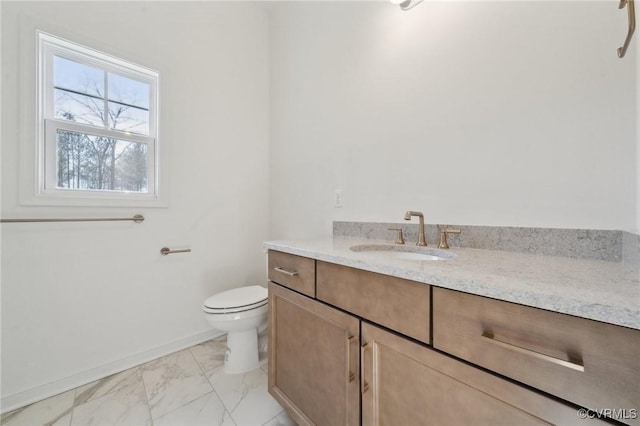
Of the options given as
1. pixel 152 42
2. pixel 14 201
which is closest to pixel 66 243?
pixel 14 201

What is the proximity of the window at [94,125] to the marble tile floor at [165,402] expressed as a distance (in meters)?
1.13

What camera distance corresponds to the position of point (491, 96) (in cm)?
103

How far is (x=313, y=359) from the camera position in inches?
37.9

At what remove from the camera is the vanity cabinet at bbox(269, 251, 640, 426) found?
0.44 metres

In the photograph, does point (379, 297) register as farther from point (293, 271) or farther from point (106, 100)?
point (106, 100)

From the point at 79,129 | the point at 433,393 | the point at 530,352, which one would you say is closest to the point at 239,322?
the point at 433,393

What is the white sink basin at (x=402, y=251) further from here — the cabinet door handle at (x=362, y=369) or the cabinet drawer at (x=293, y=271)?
the cabinet door handle at (x=362, y=369)

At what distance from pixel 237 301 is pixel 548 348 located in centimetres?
147

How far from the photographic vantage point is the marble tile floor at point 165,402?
1.17 meters

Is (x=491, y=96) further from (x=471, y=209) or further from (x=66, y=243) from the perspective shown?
(x=66, y=243)

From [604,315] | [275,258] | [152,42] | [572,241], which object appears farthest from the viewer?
[152,42]

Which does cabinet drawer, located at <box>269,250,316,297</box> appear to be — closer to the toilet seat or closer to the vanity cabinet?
the vanity cabinet

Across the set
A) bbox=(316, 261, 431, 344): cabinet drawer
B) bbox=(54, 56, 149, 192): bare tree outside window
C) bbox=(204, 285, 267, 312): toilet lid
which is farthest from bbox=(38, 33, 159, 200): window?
bbox=(316, 261, 431, 344): cabinet drawer

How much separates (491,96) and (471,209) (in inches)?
19.3
